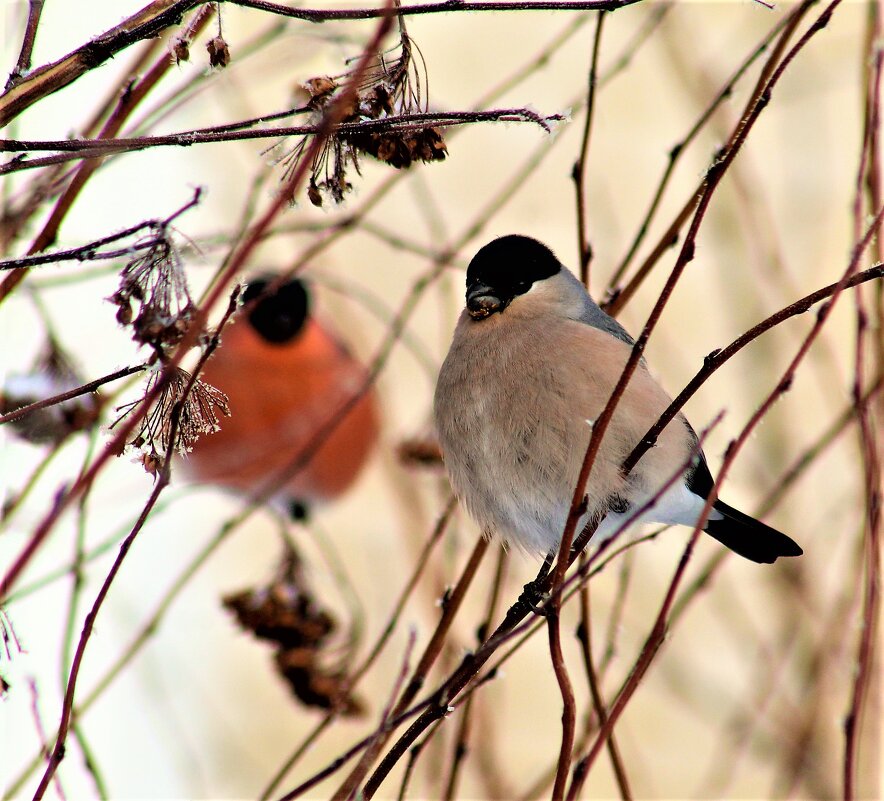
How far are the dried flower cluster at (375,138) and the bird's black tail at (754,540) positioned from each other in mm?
852

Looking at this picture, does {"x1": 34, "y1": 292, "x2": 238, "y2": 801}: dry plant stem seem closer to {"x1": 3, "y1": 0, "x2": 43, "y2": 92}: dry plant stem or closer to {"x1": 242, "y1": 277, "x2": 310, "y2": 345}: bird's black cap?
{"x1": 3, "y1": 0, "x2": 43, "y2": 92}: dry plant stem

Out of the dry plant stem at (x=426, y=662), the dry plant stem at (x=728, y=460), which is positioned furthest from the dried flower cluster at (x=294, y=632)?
the dry plant stem at (x=728, y=460)

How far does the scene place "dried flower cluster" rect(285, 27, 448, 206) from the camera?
3.01ft

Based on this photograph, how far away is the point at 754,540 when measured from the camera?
161cm

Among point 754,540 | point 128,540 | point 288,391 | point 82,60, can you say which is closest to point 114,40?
point 82,60

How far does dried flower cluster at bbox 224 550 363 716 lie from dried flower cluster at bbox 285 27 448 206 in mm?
1093

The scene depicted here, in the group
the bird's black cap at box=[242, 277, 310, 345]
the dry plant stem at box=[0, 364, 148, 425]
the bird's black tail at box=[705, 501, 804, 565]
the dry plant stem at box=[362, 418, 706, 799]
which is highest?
the bird's black cap at box=[242, 277, 310, 345]

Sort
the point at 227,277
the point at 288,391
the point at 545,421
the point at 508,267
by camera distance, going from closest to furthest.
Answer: the point at 227,277 < the point at 545,421 < the point at 508,267 < the point at 288,391

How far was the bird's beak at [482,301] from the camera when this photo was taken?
166cm

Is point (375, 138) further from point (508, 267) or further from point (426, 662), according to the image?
point (508, 267)

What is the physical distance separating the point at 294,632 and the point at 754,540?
31.6 inches

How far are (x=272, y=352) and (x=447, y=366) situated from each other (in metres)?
1.64

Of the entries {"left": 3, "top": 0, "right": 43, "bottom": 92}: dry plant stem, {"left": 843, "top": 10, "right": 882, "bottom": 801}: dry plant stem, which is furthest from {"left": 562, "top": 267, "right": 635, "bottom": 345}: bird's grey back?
{"left": 3, "top": 0, "right": 43, "bottom": 92}: dry plant stem

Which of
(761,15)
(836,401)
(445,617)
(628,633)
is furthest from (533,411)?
(761,15)
